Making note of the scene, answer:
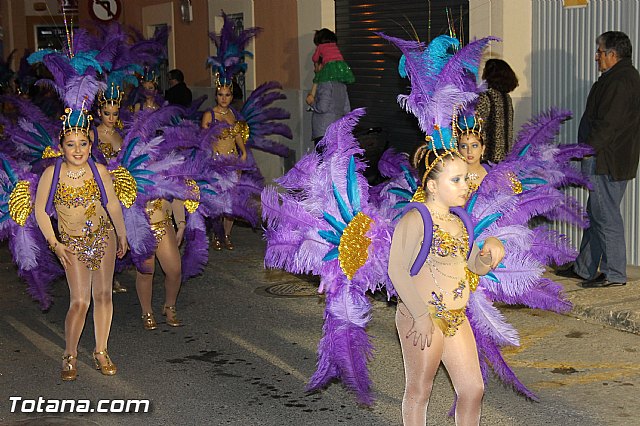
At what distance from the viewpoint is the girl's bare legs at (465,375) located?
5191 millimetres

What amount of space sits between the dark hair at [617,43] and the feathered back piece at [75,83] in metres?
4.16

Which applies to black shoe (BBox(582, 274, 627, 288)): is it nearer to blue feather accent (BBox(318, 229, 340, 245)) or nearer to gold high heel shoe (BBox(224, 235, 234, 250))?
blue feather accent (BBox(318, 229, 340, 245))

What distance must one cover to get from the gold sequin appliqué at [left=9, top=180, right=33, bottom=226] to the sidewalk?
4.33 metres

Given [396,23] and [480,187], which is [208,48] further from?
[480,187]

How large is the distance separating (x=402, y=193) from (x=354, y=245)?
78 cm

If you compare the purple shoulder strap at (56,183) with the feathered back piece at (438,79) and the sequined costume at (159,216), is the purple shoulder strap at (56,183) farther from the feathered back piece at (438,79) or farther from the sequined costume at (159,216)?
the feathered back piece at (438,79)

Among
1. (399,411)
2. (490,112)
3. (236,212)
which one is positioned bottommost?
(399,411)

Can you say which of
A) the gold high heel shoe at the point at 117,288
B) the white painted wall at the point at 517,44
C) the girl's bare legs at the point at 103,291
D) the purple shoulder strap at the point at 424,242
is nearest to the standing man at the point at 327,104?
the white painted wall at the point at 517,44

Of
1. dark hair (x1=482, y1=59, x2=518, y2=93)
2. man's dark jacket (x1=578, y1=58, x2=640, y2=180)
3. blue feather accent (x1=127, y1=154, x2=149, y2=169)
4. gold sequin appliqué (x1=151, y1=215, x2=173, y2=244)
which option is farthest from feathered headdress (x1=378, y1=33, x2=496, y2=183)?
man's dark jacket (x1=578, y1=58, x2=640, y2=180)

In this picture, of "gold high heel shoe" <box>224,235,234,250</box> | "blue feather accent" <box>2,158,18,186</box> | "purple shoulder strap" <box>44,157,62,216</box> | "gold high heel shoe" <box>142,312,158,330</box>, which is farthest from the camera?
"gold high heel shoe" <box>224,235,234,250</box>

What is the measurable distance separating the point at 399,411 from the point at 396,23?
7662 mm

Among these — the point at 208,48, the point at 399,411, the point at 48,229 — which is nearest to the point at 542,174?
the point at 399,411

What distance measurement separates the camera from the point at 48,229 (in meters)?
7.07

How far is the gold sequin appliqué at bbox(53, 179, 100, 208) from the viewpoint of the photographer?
7113mm
